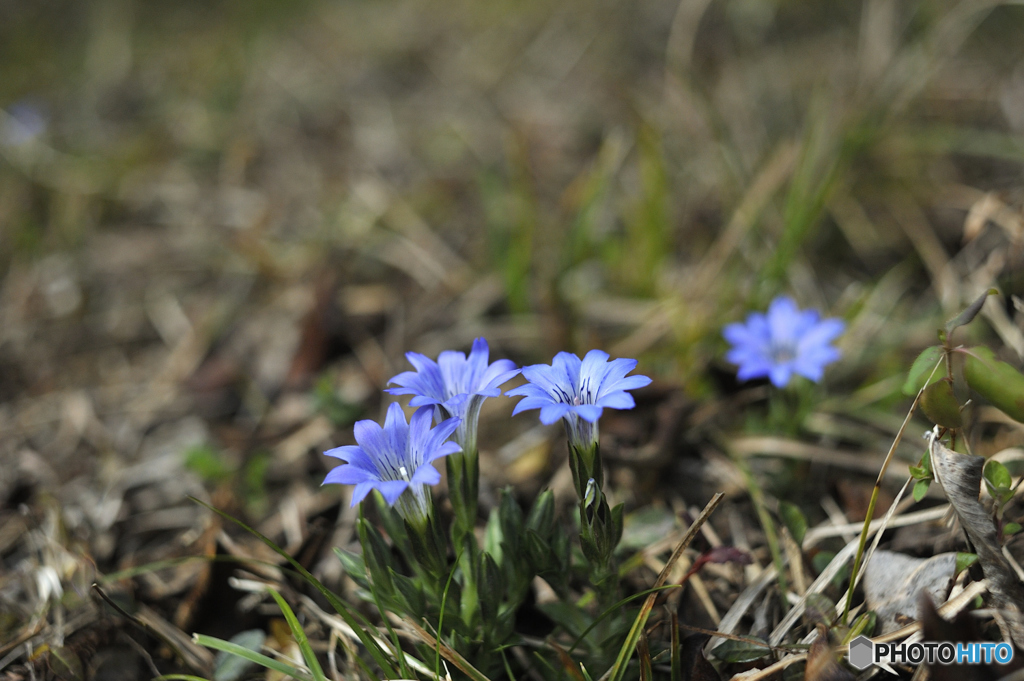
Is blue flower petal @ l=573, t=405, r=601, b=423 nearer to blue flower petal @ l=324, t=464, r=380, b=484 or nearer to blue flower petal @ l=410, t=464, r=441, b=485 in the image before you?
blue flower petal @ l=410, t=464, r=441, b=485

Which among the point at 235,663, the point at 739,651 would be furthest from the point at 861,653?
the point at 235,663

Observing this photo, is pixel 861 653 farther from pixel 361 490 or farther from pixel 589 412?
pixel 361 490

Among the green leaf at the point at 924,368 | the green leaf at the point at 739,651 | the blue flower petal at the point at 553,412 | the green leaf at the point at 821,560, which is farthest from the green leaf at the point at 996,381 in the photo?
the blue flower petal at the point at 553,412

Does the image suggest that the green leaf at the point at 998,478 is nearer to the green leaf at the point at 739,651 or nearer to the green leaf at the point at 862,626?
the green leaf at the point at 862,626

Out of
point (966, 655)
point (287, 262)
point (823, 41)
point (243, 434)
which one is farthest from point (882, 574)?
point (823, 41)

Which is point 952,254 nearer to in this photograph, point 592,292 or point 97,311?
point 592,292

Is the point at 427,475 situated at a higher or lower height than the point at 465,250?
lower

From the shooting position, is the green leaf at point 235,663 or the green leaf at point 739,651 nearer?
the green leaf at point 739,651
